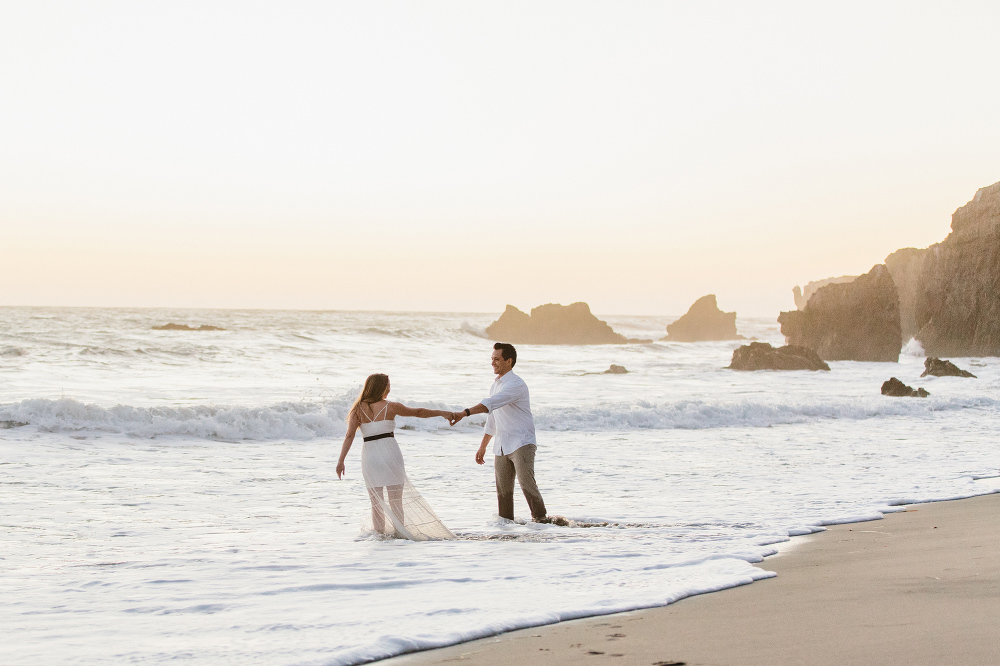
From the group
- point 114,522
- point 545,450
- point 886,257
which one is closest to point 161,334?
point 545,450

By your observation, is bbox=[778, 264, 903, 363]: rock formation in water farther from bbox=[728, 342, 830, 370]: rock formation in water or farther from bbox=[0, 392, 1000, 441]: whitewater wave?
bbox=[0, 392, 1000, 441]: whitewater wave

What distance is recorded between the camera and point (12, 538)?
697cm

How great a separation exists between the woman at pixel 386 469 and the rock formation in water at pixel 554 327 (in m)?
73.0

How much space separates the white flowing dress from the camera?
22.4 feet

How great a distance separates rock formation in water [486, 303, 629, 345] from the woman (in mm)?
73019

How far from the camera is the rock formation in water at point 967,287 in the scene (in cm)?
4816

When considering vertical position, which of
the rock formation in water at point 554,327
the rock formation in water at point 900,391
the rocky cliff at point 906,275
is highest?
the rocky cliff at point 906,275

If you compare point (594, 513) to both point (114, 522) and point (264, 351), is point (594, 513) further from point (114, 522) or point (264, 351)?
point (264, 351)

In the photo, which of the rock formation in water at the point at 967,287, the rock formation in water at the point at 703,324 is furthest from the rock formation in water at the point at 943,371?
the rock formation in water at the point at 703,324

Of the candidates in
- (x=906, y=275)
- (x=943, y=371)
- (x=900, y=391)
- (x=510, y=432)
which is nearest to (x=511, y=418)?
(x=510, y=432)

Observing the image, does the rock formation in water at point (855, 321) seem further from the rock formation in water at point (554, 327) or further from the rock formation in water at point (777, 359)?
the rock formation in water at point (554, 327)

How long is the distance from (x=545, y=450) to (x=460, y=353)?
31.6 metres

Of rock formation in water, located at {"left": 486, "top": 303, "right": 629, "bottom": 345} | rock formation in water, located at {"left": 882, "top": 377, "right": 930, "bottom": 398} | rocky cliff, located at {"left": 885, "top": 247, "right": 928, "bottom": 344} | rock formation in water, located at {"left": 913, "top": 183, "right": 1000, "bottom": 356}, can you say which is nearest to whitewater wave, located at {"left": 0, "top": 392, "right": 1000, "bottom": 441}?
rock formation in water, located at {"left": 882, "top": 377, "right": 930, "bottom": 398}

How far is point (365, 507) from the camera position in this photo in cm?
896
